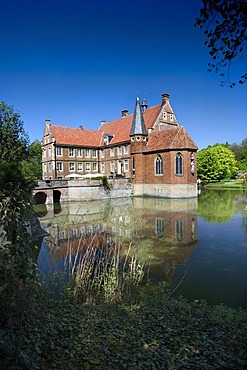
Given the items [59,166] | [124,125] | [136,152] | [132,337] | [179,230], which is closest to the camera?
[132,337]

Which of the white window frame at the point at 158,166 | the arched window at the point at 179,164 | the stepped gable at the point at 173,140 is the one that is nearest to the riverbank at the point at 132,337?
the arched window at the point at 179,164

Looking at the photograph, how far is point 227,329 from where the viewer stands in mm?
4785

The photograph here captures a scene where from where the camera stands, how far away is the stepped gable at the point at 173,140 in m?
29.6

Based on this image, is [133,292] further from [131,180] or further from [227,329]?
[131,180]

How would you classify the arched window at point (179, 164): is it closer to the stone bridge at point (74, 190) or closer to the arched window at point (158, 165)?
the arched window at point (158, 165)

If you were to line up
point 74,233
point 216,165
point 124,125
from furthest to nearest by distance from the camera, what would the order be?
point 216,165 → point 124,125 → point 74,233

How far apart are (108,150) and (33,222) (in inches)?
1124

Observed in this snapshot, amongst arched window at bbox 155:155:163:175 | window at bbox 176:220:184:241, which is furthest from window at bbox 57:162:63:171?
window at bbox 176:220:184:241

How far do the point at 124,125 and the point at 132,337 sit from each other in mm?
37454

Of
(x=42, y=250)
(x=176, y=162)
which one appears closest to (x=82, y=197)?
(x=176, y=162)

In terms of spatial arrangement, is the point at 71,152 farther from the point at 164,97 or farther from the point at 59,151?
the point at 164,97

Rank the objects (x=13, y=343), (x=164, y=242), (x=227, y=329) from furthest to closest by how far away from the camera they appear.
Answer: (x=164, y=242) < (x=227, y=329) < (x=13, y=343)

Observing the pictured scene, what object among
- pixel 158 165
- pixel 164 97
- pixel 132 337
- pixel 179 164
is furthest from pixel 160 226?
pixel 164 97

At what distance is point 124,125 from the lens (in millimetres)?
39656
